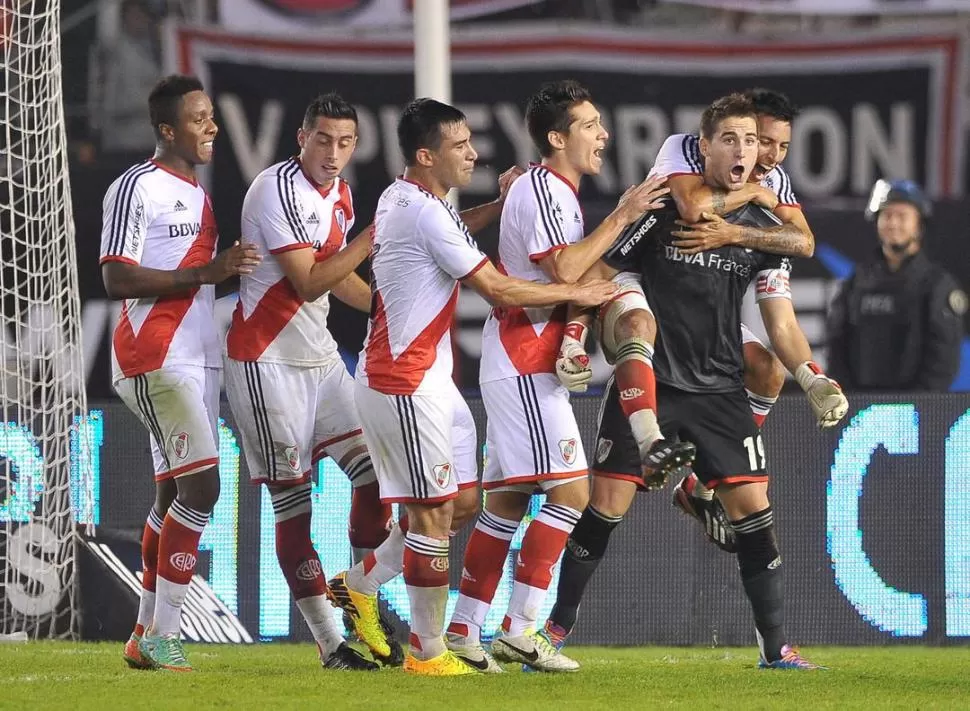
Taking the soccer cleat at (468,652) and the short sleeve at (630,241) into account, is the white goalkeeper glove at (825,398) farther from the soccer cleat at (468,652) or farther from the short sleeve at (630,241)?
the soccer cleat at (468,652)

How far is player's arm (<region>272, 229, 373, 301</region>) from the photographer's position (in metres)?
6.64

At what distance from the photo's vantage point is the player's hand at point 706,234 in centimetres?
663

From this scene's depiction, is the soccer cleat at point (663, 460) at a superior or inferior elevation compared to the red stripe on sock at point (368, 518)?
superior

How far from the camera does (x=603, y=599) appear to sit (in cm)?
808

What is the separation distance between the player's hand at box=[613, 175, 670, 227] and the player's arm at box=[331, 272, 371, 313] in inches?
48.6

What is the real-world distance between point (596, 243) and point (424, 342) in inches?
28.7

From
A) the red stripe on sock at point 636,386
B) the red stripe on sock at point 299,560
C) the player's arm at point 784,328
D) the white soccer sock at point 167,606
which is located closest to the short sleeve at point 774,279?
the player's arm at point 784,328

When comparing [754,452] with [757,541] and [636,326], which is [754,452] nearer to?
[757,541]

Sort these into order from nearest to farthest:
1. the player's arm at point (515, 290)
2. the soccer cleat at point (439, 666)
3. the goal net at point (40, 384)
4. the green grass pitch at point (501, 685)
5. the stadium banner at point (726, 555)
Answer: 1. the green grass pitch at point (501, 685)
2. the player's arm at point (515, 290)
3. the soccer cleat at point (439, 666)
4. the stadium banner at point (726, 555)
5. the goal net at point (40, 384)

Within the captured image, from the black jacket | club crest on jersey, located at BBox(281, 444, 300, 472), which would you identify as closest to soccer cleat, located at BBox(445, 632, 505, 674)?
club crest on jersey, located at BBox(281, 444, 300, 472)

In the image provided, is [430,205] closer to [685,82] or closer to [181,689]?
[181,689]

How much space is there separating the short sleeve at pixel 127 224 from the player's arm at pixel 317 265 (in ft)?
1.71

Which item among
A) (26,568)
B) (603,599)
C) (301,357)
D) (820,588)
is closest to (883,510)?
(820,588)

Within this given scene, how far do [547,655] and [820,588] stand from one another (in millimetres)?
1934
